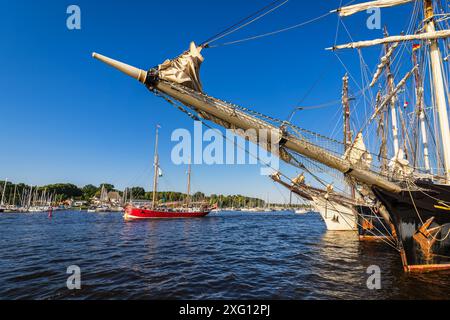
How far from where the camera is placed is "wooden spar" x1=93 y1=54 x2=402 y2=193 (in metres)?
7.98

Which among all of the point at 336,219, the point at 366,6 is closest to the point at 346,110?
the point at 336,219

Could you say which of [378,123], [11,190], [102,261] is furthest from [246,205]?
[102,261]

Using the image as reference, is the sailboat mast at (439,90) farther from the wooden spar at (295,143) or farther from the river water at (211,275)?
the river water at (211,275)

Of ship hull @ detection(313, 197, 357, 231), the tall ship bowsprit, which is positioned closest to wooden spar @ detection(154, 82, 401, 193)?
the tall ship bowsprit

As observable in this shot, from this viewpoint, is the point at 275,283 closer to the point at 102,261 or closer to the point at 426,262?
the point at 426,262

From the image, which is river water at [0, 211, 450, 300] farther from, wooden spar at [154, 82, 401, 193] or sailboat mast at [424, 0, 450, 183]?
sailboat mast at [424, 0, 450, 183]

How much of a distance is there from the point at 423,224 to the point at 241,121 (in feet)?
31.5

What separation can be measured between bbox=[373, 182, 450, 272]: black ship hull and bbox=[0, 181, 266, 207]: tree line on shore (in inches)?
4028

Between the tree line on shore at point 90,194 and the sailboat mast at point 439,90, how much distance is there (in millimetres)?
102449

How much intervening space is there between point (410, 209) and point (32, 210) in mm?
112713

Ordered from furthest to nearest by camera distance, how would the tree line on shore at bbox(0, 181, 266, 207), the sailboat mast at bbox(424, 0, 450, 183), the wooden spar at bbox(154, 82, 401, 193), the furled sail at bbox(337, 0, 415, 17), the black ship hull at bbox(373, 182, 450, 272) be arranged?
the tree line on shore at bbox(0, 181, 266, 207)
the furled sail at bbox(337, 0, 415, 17)
the sailboat mast at bbox(424, 0, 450, 183)
the black ship hull at bbox(373, 182, 450, 272)
the wooden spar at bbox(154, 82, 401, 193)

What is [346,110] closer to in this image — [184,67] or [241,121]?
[241,121]

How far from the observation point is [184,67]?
8070 millimetres

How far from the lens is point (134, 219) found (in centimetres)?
5128
